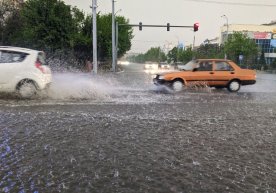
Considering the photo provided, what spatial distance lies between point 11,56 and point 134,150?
267 inches

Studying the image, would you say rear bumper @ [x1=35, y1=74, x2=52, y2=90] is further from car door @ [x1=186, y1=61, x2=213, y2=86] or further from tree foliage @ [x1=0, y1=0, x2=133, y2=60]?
tree foliage @ [x1=0, y1=0, x2=133, y2=60]

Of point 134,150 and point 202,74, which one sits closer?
point 134,150

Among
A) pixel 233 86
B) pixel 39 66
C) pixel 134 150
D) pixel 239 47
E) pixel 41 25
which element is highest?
pixel 41 25

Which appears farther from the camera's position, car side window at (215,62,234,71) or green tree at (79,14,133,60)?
green tree at (79,14,133,60)

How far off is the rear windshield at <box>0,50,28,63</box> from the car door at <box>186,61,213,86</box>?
24.1ft

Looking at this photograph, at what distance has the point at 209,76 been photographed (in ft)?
50.4

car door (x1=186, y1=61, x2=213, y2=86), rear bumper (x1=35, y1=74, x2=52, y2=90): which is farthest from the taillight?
car door (x1=186, y1=61, x2=213, y2=86)

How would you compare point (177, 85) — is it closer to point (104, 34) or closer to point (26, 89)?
point (26, 89)

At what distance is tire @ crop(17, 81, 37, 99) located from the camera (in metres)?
10.5

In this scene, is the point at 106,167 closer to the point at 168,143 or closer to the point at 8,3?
the point at 168,143

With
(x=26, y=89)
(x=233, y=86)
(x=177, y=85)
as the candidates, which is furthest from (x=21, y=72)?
(x=233, y=86)

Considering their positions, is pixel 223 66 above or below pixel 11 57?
below

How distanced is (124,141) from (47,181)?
2.04 m

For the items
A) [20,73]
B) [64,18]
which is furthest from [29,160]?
[64,18]
